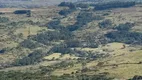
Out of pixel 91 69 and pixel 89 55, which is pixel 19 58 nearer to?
pixel 89 55

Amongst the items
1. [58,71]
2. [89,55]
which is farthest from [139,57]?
[89,55]

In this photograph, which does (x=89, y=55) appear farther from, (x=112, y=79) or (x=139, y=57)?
(x=112, y=79)

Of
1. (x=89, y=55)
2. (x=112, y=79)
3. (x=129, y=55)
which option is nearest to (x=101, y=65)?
(x=129, y=55)

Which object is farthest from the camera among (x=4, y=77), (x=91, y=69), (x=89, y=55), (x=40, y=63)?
(x=89, y=55)

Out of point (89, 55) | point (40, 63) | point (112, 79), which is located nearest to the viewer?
point (112, 79)

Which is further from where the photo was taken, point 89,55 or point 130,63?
point 89,55

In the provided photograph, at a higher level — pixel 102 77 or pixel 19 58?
pixel 102 77

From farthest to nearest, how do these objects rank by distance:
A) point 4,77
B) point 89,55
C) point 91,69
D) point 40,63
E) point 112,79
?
point 89,55 → point 40,63 → point 91,69 → point 4,77 → point 112,79

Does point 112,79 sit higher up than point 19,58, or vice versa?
point 112,79
